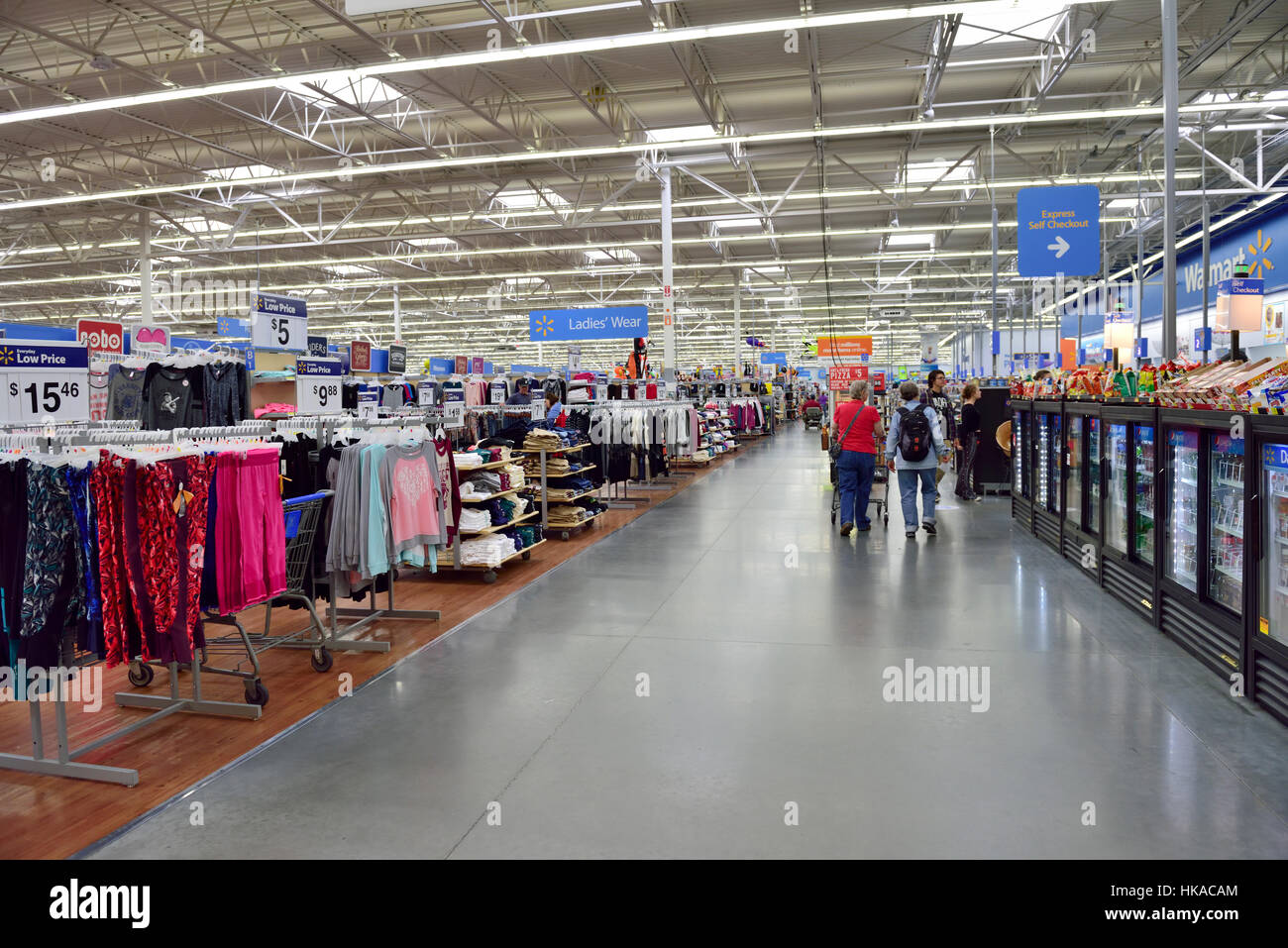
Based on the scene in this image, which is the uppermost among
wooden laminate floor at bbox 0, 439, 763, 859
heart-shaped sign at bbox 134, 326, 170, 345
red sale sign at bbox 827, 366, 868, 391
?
heart-shaped sign at bbox 134, 326, 170, 345

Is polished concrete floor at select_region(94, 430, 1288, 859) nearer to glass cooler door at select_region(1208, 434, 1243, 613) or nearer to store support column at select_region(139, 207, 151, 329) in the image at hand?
glass cooler door at select_region(1208, 434, 1243, 613)

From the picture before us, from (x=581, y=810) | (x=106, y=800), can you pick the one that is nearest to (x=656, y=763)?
(x=581, y=810)

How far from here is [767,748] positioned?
3621mm

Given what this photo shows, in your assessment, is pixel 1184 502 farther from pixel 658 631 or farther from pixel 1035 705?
pixel 658 631

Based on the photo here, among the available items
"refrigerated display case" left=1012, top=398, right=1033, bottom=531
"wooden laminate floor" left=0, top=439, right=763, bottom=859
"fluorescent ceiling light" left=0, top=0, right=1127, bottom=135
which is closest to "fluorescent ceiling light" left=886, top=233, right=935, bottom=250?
"fluorescent ceiling light" left=0, top=0, right=1127, bottom=135

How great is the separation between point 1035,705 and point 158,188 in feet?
54.7

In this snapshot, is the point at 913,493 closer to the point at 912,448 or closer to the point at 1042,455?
the point at 912,448

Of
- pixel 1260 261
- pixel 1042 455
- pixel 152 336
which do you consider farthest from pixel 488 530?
pixel 1260 261

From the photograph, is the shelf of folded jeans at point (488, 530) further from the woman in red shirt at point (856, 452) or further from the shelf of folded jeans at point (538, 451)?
the woman in red shirt at point (856, 452)

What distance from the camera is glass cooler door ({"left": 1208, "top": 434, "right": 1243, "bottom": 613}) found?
14.3 ft

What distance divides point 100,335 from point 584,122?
8.19 metres

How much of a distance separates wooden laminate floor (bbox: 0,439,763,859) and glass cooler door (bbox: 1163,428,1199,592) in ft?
15.5

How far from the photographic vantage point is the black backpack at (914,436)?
894cm

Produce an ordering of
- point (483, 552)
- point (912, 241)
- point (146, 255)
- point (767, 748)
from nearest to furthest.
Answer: point (767, 748)
point (483, 552)
point (146, 255)
point (912, 241)
